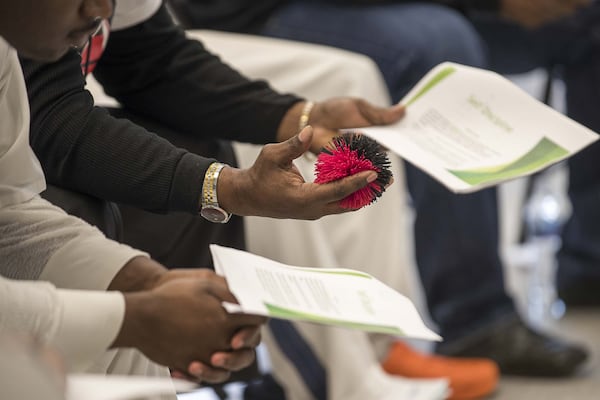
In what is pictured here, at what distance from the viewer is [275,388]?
162 centimetres

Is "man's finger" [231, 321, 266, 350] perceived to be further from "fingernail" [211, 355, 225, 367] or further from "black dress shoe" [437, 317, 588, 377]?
"black dress shoe" [437, 317, 588, 377]

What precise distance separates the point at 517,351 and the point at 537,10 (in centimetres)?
74

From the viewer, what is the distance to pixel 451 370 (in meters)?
1.81

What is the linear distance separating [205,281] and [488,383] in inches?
41.8

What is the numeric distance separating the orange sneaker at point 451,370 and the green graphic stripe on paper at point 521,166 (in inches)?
28.0

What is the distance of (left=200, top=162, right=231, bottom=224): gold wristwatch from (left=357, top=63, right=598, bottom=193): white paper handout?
8.4 inches

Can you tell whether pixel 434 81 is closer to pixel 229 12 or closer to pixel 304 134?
pixel 304 134

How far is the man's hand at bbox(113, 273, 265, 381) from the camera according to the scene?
0.84 metres

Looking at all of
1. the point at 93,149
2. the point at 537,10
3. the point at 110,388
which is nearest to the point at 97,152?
the point at 93,149

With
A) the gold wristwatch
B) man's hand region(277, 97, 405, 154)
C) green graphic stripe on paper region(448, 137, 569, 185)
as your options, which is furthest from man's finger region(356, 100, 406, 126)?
the gold wristwatch

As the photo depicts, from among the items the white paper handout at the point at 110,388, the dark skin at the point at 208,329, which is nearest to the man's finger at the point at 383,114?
the dark skin at the point at 208,329

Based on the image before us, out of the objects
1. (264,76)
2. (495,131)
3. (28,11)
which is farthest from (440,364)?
(28,11)

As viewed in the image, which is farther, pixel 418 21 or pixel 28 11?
pixel 418 21

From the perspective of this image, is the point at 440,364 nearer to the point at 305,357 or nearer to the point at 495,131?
the point at 305,357
